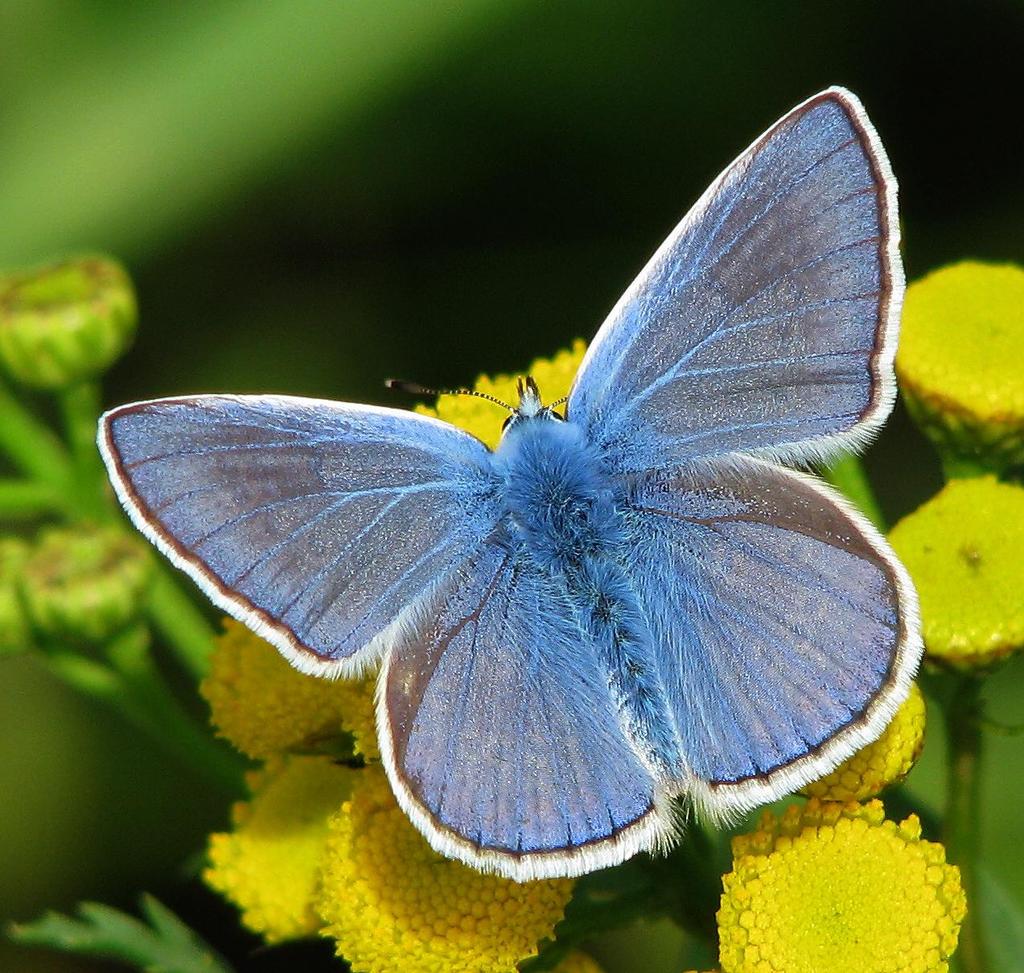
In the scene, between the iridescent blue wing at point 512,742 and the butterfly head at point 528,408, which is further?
the butterfly head at point 528,408

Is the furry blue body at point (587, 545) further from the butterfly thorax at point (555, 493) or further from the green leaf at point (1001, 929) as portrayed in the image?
the green leaf at point (1001, 929)

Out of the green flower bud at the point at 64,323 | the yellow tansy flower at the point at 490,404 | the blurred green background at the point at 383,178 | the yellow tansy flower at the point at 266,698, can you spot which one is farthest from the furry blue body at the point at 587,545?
the blurred green background at the point at 383,178

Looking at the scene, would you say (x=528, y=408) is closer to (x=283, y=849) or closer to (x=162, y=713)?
(x=283, y=849)

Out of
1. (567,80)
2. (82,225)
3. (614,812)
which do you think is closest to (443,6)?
(567,80)

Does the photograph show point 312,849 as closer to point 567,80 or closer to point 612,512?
point 612,512

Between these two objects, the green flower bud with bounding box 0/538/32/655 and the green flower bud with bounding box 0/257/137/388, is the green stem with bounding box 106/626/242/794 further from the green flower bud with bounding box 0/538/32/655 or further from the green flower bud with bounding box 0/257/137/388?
the green flower bud with bounding box 0/257/137/388

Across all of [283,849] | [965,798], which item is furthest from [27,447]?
[965,798]
